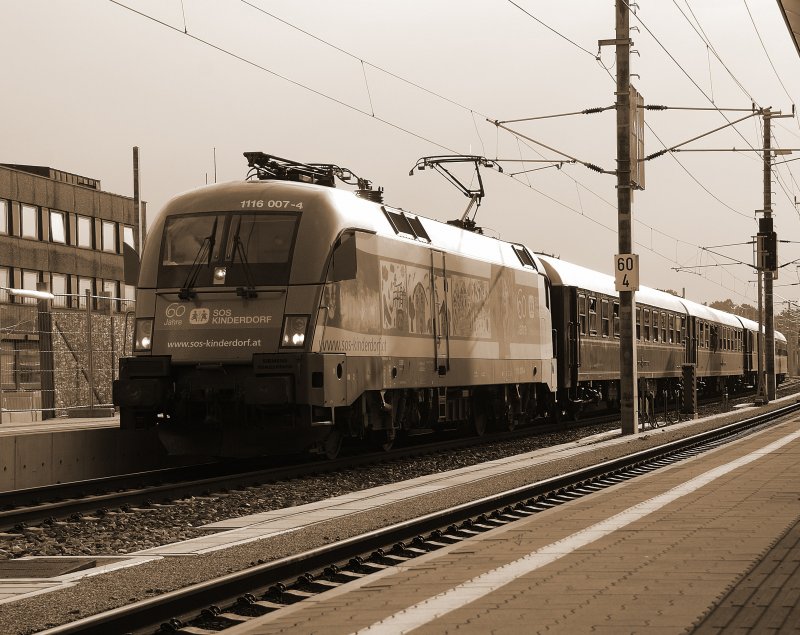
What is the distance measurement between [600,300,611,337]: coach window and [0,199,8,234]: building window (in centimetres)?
3743

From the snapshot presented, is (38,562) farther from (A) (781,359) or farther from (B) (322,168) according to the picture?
(A) (781,359)

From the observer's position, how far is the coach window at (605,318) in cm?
3225

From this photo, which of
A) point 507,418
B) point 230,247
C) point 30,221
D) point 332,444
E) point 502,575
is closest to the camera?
point 502,575

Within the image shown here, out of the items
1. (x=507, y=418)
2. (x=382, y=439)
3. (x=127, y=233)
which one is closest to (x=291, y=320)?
(x=382, y=439)

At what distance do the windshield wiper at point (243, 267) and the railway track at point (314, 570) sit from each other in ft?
15.1

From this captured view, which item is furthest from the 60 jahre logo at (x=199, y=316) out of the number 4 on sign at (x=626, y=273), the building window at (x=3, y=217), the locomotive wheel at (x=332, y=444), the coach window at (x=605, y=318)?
the building window at (x=3, y=217)

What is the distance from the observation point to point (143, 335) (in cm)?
1691

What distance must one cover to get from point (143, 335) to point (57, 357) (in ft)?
8.37

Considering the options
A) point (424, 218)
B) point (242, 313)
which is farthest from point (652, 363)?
point (242, 313)

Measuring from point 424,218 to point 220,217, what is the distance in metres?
4.75

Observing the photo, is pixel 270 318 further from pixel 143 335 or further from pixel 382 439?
pixel 382 439

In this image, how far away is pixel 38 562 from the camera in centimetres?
959

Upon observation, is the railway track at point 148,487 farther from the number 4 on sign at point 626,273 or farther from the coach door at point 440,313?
the number 4 on sign at point 626,273

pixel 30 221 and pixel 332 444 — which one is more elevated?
pixel 30 221
